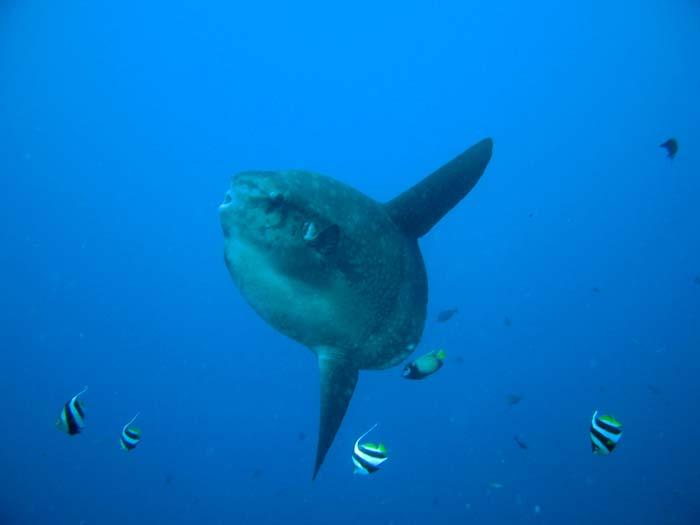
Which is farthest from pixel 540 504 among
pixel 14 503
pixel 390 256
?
pixel 14 503

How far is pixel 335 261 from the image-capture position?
3.29m

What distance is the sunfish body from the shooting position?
3.05m

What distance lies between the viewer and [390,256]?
3.69m

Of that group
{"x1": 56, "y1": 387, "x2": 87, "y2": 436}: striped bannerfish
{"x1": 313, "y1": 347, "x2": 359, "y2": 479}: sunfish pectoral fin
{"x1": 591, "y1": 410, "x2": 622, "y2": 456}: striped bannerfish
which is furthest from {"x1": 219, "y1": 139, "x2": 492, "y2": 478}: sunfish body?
{"x1": 56, "y1": 387, "x2": 87, "y2": 436}: striped bannerfish

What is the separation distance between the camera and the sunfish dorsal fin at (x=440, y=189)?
3.92 metres

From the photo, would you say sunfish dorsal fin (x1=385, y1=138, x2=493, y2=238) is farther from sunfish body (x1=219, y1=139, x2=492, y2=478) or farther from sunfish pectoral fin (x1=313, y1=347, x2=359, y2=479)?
sunfish pectoral fin (x1=313, y1=347, x2=359, y2=479)

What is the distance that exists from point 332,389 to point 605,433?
3144mm

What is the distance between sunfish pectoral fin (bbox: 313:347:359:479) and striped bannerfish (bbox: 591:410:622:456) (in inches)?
115

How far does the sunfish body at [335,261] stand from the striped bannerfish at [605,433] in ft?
7.82

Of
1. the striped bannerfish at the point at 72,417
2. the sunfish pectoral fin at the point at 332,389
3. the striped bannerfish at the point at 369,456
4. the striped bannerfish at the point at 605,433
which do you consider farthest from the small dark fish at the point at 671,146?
the striped bannerfish at the point at 72,417

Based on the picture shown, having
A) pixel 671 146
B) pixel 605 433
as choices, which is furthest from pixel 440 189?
pixel 671 146

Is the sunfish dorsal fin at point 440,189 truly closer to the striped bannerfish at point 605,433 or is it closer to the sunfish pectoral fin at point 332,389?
the sunfish pectoral fin at point 332,389

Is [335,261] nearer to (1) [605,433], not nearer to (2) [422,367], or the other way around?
(2) [422,367]

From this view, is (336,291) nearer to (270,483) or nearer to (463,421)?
(270,483)
